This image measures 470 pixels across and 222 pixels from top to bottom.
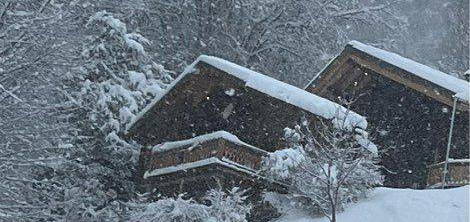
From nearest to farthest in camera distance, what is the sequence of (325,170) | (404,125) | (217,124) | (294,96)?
(325,170)
(294,96)
(217,124)
(404,125)

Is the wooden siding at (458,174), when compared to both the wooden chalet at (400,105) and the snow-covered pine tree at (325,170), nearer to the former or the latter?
the wooden chalet at (400,105)

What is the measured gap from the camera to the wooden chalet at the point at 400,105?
20516 mm

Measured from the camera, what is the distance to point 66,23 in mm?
17281

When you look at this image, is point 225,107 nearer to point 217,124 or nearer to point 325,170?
point 217,124

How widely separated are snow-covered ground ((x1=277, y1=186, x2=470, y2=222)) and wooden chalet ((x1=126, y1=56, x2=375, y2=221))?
63.7 inches

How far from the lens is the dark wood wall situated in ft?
69.1

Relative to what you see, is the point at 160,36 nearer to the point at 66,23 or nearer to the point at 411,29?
the point at 66,23

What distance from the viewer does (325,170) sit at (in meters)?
15.6

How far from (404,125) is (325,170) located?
673 centimetres

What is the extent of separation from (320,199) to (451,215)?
2480 mm

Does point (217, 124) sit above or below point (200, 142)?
above

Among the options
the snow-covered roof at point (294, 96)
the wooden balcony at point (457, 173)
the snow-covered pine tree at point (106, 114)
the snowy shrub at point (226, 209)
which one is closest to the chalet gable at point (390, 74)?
the wooden balcony at point (457, 173)

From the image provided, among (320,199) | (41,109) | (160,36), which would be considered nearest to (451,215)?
(320,199)

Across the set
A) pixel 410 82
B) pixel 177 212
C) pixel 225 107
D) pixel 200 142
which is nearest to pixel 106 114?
pixel 225 107
